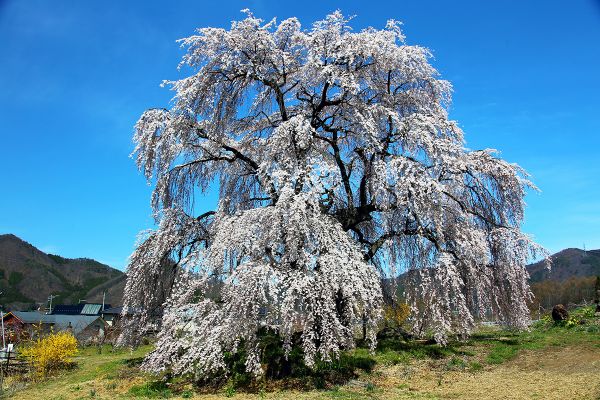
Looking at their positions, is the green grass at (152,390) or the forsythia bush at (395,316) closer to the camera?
the green grass at (152,390)

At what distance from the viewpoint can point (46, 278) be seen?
484 feet

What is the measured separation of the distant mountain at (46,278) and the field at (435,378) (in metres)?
111

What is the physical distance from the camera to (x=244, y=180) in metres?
17.2

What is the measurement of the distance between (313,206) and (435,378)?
519 cm

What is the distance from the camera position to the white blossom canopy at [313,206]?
1150 cm

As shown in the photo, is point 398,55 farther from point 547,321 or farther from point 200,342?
point 547,321

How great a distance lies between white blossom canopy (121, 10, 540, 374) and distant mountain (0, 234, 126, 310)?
112m

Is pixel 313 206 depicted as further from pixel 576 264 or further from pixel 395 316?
pixel 576 264

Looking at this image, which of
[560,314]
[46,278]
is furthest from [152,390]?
[46,278]

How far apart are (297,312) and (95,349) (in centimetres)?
2340

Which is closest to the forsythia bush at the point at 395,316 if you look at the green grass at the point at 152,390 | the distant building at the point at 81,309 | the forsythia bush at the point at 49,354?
the green grass at the point at 152,390

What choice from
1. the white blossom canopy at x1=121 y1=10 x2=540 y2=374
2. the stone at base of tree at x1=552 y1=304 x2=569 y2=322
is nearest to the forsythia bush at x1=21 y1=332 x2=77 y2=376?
the white blossom canopy at x1=121 y1=10 x2=540 y2=374

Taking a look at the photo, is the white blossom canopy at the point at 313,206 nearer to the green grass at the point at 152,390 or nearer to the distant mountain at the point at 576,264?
the green grass at the point at 152,390

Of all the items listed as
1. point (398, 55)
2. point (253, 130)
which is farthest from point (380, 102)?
point (253, 130)
